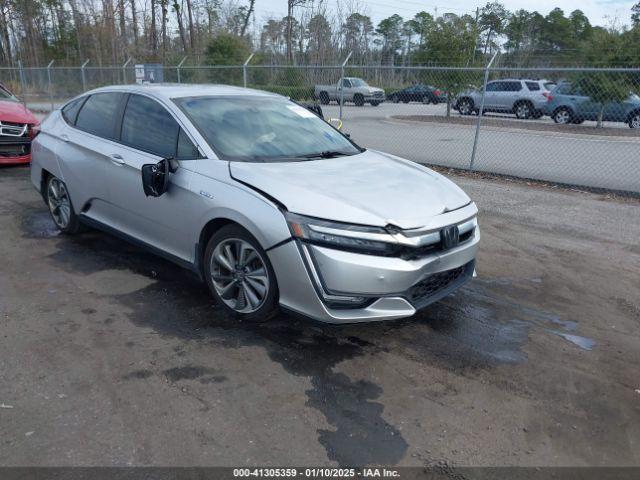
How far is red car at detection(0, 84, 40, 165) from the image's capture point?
8.84 metres

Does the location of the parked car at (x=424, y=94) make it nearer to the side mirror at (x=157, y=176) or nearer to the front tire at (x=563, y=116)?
the front tire at (x=563, y=116)

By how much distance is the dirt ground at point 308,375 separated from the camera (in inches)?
99.7

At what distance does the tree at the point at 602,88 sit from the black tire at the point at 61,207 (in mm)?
15770

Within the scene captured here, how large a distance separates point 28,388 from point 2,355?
491 mm

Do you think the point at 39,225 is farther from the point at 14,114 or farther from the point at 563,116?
the point at 563,116

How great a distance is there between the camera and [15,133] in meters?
9.02

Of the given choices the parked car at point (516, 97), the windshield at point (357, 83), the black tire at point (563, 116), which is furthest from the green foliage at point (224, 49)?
the black tire at point (563, 116)

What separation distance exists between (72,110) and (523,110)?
2009cm

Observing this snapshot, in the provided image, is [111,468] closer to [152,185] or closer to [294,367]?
[294,367]

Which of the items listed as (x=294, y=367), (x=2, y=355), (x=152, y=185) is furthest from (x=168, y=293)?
(x=294, y=367)

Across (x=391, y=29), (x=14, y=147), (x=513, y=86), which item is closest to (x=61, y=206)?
(x=14, y=147)

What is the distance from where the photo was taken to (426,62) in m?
23.2

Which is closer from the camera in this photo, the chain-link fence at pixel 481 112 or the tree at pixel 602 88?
the chain-link fence at pixel 481 112

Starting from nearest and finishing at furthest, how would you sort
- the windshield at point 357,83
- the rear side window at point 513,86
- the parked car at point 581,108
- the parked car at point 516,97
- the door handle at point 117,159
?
the door handle at point 117,159, the parked car at point 581,108, the parked car at point 516,97, the rear side window at point 513,86, the windshield at point 357,83
